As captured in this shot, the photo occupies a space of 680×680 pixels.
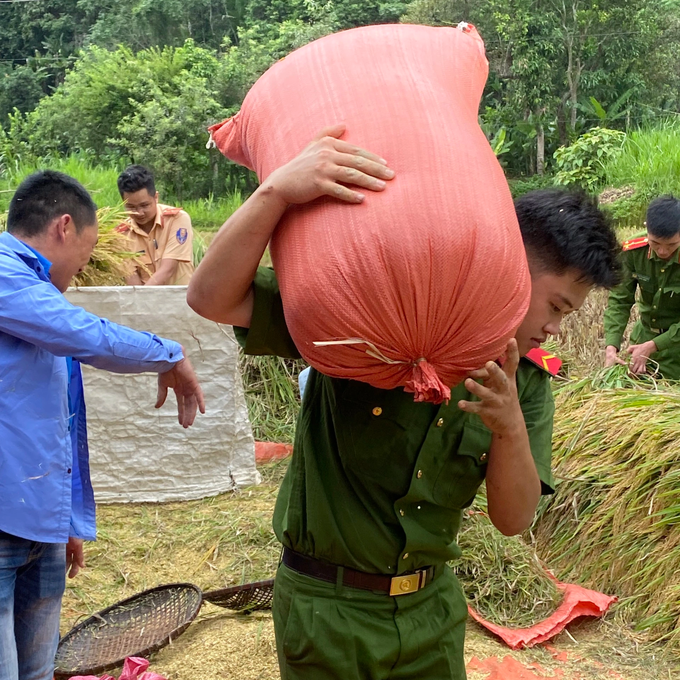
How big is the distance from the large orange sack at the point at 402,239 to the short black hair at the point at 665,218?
370 centimetres

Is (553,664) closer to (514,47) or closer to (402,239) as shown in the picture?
(402,239)

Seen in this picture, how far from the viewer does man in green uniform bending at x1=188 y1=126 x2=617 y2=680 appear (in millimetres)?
1540

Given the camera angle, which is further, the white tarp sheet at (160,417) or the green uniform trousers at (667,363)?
the green uniform trousers at (667,363)

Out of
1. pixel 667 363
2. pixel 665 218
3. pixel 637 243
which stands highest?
pixel 665 218

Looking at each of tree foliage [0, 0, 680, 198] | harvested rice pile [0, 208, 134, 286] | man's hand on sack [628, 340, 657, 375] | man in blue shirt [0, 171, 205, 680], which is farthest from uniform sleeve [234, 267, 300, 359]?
tree foliage [0, 0, 680, 198]

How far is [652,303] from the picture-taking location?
5.25m

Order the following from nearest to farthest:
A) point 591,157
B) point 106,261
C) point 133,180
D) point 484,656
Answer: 1. point 484,656
2. point 106,261
3. point 133,180
4. point 591,157

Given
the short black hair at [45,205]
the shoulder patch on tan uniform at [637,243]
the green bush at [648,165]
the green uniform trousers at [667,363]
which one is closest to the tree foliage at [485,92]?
the green bush at [648,165]

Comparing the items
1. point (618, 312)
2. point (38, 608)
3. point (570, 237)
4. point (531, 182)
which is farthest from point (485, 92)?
point (570, 237)

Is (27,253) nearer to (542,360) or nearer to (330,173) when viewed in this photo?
(330,173)

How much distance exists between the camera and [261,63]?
55.0ft

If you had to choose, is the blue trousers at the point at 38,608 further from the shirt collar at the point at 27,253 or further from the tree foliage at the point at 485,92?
the tree foliage at the point at 485,92

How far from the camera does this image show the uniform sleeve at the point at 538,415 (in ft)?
5.53

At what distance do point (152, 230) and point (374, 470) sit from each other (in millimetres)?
4159
